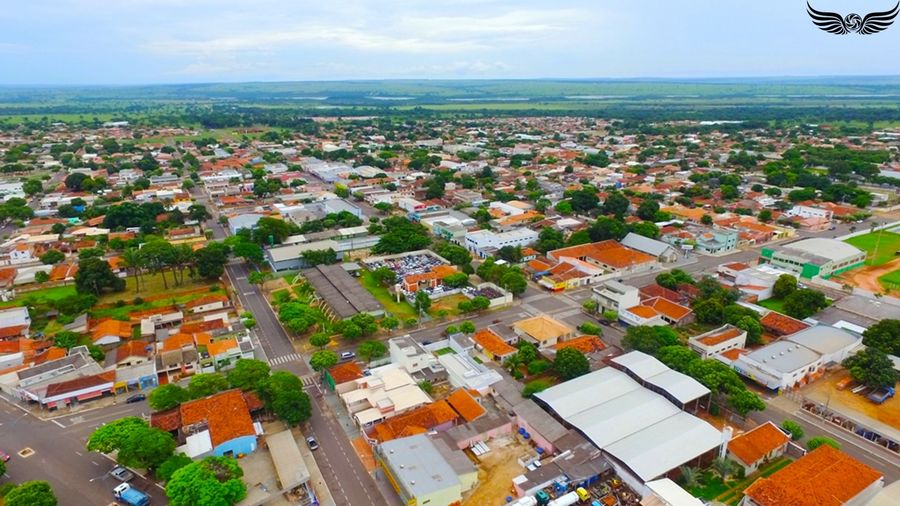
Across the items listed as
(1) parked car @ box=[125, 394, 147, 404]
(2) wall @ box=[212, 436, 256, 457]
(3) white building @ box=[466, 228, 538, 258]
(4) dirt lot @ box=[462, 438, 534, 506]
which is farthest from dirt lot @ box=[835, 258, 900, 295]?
(1) parked car @ box=[125, 394, 147, 404]

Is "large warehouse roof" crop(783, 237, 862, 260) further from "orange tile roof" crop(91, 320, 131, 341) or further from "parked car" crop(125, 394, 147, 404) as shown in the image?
"orange tile roof" crop(91, 320, 131, 341)

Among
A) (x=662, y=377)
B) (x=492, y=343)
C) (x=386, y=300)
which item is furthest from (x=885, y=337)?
(x=386, y=300)

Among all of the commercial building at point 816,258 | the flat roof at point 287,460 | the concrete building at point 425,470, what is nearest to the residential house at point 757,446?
the concrete building at point 425,470

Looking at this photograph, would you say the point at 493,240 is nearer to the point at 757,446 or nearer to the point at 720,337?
the point at 720,337

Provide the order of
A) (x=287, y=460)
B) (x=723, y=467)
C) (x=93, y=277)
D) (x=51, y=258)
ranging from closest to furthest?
1. (x=723, y=467)
2. (x=287, y=460)
3. (x=93, y=277)
4. (x=51, y=258)

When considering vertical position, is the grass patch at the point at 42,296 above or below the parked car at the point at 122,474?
above

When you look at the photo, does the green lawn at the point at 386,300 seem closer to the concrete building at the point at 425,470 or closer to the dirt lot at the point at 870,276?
the concrete building at the point at 425,470

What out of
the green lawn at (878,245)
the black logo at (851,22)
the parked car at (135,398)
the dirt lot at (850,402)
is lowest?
the parked car at (135,398)
